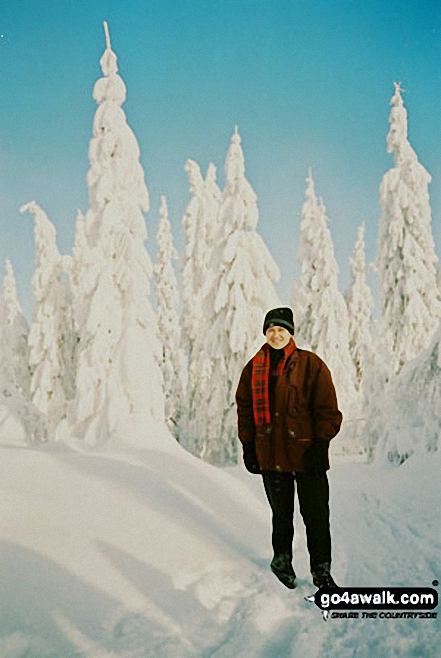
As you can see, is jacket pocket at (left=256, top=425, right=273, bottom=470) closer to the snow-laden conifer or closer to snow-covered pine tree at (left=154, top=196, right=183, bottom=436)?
the snow-laden conifer

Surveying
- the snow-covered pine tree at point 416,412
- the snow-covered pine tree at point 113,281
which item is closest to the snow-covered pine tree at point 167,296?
the snow-covered pine tree at point 113,281

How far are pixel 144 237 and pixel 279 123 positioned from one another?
8552mm

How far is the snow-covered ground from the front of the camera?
148 inches

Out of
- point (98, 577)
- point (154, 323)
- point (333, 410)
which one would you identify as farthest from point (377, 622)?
point (154, 323)

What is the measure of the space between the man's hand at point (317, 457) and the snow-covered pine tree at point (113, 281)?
8.53 meters

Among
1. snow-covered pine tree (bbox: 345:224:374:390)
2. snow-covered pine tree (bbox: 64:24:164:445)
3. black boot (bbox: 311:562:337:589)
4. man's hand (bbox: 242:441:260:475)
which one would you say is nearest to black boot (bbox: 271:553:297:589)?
black boot (bbox: 311:562:337:589)

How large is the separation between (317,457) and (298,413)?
0.36m

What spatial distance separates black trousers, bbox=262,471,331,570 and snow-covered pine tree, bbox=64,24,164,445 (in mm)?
8182

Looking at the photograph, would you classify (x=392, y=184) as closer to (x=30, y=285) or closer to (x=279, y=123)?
(x=279, y=123)

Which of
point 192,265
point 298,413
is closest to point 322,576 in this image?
point 298,413

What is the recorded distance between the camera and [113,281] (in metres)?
14.2

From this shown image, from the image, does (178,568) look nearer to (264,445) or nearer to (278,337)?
(264,445)

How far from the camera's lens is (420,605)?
4.14m

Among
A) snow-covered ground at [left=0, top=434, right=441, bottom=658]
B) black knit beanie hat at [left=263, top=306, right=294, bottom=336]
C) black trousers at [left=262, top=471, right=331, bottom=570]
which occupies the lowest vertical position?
snow-covered ground at [left=0, top=434, right=441, bottom=658]
